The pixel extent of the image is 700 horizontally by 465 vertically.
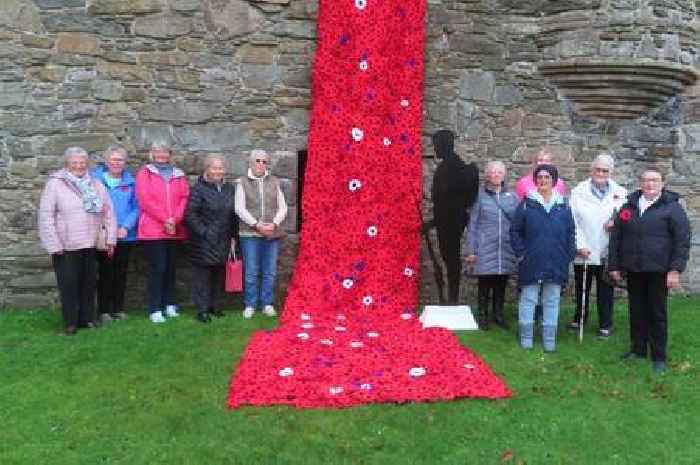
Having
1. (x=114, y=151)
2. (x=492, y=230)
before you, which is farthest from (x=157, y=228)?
(x=492, y=230)

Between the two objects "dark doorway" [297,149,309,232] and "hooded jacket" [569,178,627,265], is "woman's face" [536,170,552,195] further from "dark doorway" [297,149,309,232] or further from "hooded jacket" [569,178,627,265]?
"dark doorway" [297,149,309,232]

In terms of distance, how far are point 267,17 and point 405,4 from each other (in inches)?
61.4

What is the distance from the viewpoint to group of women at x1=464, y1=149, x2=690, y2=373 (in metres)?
5.64

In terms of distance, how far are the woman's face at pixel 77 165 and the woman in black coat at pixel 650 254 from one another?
4.80m

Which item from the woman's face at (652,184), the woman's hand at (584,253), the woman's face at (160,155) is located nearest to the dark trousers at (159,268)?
the woman's face at (160,155)

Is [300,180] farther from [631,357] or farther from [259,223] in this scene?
[631,357]

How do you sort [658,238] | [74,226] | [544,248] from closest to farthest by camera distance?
[658,238], [544,248], [74,226]

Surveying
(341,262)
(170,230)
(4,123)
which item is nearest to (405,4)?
(341,262)

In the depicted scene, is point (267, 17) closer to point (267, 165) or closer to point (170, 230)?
point (267, 165)

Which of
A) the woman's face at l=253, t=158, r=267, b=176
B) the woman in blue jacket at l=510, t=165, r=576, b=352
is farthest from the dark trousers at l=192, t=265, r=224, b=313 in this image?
the woman in blue jacket at l=510, t=165, r=576, b=352

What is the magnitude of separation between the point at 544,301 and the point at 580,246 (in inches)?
28.9

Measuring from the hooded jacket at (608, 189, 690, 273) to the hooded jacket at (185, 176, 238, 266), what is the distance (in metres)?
3.80

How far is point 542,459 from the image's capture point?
413 centimetres

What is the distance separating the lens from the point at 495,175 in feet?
22.3
